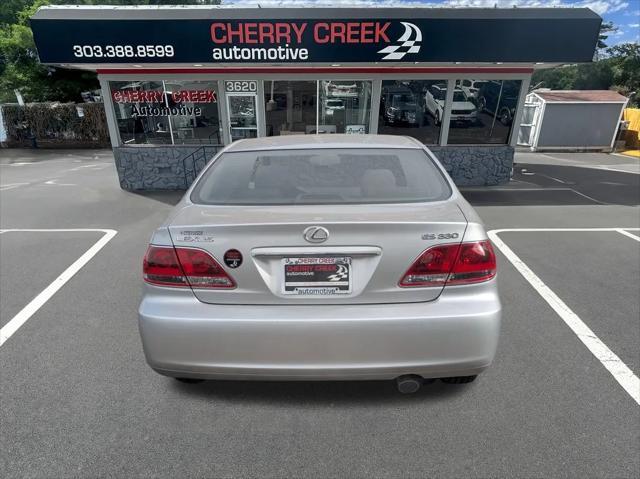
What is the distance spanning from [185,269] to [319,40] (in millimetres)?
6854

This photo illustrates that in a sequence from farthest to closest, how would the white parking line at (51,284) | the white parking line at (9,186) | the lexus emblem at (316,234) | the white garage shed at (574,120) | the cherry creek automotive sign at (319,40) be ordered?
the white garage shed at (574,120), the white parking line at (9,186), the cherry creek automotive sign at (319,40), the white parking line at (51,284), the lexus emblem at (316,234)

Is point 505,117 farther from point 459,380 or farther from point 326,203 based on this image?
point 326,203

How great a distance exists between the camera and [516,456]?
2143 mm

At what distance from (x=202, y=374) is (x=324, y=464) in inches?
32.3

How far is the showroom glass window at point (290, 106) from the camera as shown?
9.12m

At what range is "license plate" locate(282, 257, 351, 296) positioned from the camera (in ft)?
6.61

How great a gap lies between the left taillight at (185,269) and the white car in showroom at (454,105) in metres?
8.48

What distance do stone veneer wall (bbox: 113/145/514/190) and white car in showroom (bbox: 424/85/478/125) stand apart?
2.20 ft

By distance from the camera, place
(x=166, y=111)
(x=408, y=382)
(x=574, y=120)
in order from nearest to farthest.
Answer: (x=408, y=382) → (x=166, y=111) → (x=574, y=120)

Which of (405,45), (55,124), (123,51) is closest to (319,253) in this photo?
(405,45)

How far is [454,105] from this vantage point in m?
9.23

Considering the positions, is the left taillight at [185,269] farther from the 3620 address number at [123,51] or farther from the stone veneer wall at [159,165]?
the stone veneer wall at [159,165]

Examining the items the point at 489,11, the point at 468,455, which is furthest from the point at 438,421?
the point at 489,11

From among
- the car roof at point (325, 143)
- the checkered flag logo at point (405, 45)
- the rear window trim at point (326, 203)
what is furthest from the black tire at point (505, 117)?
the rear window trim at point (326, 203)
